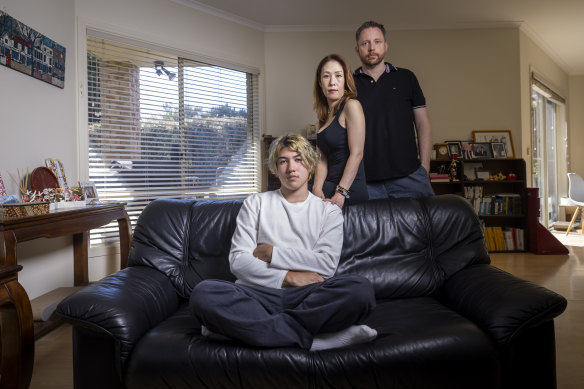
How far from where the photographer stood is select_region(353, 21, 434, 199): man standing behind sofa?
7.38ft

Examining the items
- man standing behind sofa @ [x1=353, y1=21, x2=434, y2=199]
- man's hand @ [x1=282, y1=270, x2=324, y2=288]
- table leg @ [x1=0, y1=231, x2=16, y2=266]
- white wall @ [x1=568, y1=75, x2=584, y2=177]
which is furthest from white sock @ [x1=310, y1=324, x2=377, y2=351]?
white wall @ [x1=568, y1=75, x2=584, y2=177]

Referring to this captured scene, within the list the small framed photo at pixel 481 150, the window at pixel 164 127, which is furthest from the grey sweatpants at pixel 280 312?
the small framed photo at pixel 481 150

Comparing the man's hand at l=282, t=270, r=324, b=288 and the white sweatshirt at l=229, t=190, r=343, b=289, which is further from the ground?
the white sweatshirt at l=229, t=190, r=343, b=289

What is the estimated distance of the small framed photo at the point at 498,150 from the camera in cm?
559

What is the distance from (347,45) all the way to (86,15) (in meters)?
3.08

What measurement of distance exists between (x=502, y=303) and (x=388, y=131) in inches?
40.8

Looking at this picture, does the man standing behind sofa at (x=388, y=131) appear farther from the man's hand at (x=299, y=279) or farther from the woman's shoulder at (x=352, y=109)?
the man's hand at (x=299, y=279)

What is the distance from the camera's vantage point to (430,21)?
5469 mm

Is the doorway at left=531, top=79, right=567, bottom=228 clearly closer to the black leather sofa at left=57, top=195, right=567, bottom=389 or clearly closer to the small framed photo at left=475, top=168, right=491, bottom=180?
the small framed photo at left=475, top=168, right=491, bottom=180

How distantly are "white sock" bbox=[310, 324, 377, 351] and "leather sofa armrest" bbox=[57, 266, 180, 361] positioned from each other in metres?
0.62

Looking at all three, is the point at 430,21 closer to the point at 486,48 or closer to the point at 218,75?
the point at 486,48

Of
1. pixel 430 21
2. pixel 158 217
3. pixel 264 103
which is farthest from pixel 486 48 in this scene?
pixel 158 217

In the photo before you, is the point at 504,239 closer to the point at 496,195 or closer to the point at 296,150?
the point at 496,195

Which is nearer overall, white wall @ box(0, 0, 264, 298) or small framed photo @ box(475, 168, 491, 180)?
white wall @ box(0, 0, 264, 298)
